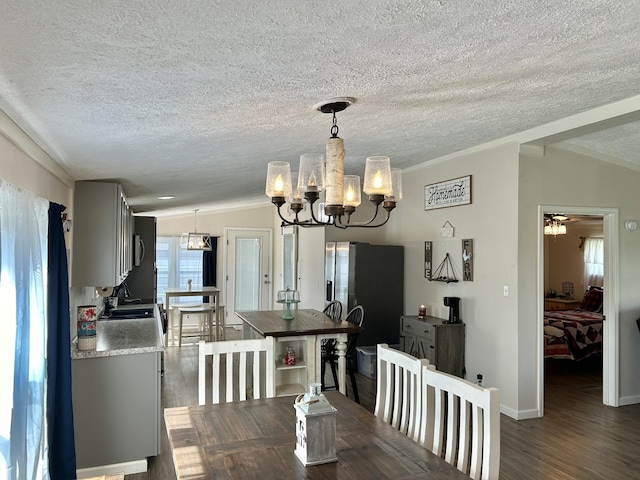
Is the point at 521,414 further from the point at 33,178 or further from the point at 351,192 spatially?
the point at 33,178

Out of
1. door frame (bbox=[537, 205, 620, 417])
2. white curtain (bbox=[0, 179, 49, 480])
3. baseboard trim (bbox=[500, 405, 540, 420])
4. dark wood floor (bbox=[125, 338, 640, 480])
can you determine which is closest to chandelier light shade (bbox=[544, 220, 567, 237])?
dark wood floor (bbox=[125, 338, 640, 480])

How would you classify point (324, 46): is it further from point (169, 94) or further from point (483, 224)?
point (483, 224)

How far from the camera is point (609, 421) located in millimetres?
4137

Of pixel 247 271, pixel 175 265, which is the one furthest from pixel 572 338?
pixel 175 265

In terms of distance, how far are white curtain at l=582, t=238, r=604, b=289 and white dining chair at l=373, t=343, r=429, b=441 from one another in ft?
27.1

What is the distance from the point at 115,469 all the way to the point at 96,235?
160 cm

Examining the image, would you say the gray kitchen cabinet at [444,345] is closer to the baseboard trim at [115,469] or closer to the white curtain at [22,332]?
the baseboard trim at [115,469]

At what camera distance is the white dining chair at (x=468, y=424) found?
5.50 feet

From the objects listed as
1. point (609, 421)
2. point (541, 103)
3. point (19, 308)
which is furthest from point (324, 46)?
point (609, 421)

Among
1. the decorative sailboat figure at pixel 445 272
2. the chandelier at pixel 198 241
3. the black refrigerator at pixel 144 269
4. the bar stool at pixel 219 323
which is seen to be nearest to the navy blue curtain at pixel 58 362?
the decorative sailboat figure at pixel 445 272

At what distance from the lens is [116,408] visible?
3170mm

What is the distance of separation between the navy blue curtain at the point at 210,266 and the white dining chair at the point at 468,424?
7527 mm

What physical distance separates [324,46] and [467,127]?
231cm

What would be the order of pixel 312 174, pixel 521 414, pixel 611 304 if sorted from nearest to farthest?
pixel 312 174 → pixel 521 414 → pixel 611 304
